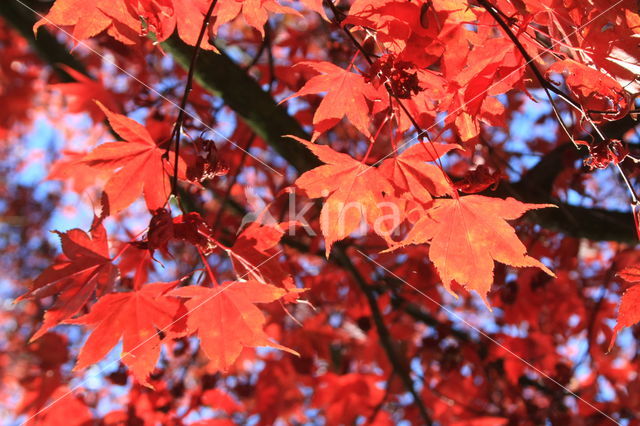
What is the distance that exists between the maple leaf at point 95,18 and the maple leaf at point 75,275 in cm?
42

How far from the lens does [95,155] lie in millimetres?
1132

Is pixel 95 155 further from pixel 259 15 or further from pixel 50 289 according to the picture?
A: pixel 259 15

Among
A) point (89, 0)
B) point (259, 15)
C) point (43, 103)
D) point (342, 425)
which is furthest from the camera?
point (43, 103)

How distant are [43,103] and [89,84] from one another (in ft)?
15.2

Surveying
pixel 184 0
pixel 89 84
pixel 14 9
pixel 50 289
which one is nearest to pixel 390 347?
pixel 50 289

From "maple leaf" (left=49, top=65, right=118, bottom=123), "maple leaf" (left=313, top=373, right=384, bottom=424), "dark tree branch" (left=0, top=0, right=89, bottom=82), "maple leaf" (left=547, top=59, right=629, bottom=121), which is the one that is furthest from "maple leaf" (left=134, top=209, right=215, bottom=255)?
"maple leaf" (left=313, top=373, right=384, bottom=424)

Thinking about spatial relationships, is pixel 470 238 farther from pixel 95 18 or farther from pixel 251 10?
pixel 95 18

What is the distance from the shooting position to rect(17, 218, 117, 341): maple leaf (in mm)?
1091

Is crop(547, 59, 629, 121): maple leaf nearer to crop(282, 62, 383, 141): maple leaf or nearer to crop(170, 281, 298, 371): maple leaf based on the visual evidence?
crop(282, 62, 383, 141): maple leaf

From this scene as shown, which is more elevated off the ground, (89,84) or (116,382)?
(89,84)

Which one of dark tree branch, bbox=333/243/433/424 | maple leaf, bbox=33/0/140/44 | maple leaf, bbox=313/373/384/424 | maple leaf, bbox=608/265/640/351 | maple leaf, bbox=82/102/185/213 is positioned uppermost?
maple leaf, bbox=33/0/140/44

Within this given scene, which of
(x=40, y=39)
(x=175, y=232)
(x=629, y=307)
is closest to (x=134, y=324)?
(x=175, y=232)

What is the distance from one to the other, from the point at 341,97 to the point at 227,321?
58 cm

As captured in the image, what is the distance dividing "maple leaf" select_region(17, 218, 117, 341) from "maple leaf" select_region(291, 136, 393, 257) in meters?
0.52
